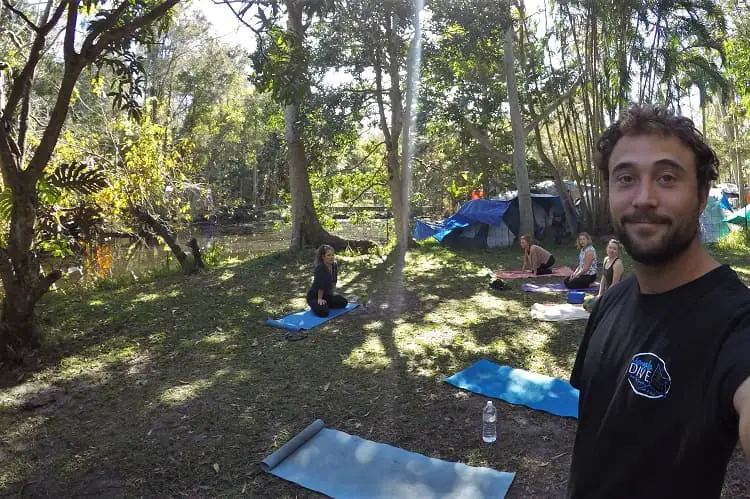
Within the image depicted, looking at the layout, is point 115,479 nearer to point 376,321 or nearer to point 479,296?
point 376,321

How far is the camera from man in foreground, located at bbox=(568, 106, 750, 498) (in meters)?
0.96

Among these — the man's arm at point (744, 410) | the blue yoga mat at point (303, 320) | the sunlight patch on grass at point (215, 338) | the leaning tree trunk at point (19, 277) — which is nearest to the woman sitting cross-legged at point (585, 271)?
the blue yoga mat at point (303, 320)

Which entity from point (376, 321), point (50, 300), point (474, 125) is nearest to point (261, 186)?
point (474, 125)

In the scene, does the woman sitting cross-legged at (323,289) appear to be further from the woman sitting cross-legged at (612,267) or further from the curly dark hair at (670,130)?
the curly dark hair at (670,130)

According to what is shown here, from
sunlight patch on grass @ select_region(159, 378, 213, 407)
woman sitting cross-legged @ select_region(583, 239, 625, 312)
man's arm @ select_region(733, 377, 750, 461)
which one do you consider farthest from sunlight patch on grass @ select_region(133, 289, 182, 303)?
man's arm @ select_region(733, 377, 750, 461)

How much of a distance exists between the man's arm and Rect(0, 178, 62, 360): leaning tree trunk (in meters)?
5.60

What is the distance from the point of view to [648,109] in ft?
4.01

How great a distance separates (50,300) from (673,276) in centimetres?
900

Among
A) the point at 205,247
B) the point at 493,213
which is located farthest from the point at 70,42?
the point at 205,247

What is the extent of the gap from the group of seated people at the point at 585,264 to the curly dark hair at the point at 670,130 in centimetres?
318

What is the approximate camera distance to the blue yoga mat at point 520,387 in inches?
160

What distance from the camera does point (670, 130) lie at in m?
1.17

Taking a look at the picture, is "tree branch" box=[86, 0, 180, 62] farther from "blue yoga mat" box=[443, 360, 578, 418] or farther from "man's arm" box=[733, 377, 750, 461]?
"man's arm" box=[733, 377, 750, 461]

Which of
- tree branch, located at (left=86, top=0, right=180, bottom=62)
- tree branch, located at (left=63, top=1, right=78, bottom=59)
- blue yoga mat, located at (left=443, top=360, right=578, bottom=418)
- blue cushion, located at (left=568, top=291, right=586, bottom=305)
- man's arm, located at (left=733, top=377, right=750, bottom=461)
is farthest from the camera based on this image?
blue cushion, located at (left=568, top=291, right=586, bottom=305)
